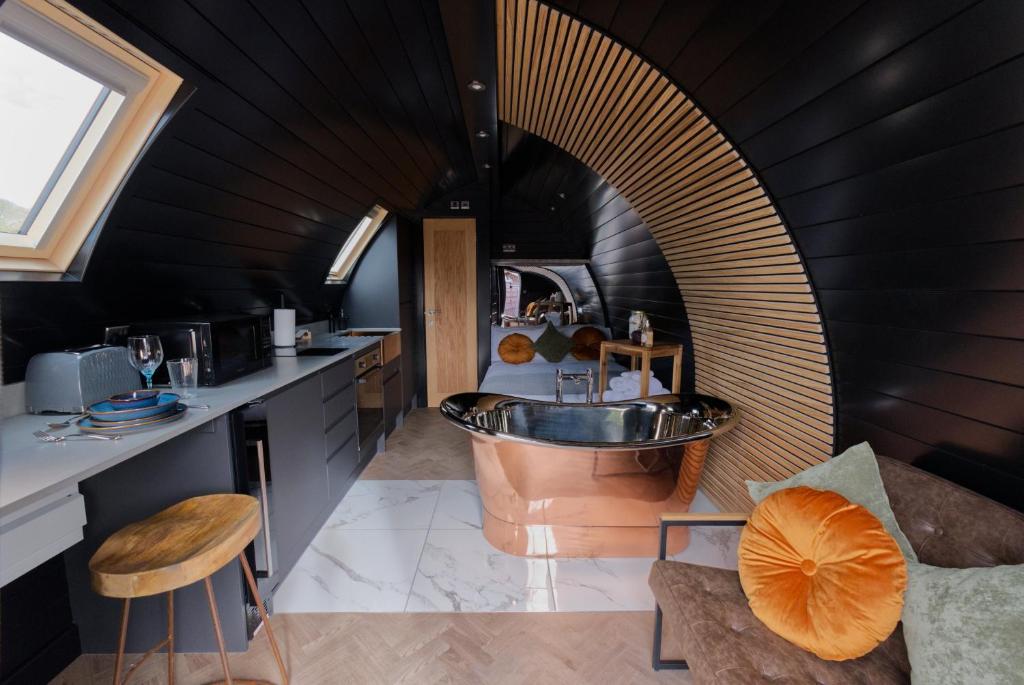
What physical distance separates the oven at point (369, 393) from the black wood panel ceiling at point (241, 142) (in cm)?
91

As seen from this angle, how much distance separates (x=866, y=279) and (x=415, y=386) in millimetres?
4731

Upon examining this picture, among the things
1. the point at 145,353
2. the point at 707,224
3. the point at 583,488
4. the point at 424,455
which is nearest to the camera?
the point at 145,353

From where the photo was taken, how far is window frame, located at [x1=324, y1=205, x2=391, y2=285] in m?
4.58

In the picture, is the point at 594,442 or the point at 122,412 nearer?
the point at 122,412

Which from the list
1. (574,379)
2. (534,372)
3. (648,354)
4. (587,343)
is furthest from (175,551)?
(587,343)

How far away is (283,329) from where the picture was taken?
10.9ft

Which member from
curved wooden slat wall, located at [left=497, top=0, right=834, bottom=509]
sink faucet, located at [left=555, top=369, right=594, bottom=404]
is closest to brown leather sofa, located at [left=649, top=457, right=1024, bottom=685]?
curved wooden slat wall, located at [left=497, top=0, right=834, bottom=509]

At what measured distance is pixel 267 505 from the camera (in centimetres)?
206

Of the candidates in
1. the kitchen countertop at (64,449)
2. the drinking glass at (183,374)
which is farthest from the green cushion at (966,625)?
the drinking glass at (183,374)

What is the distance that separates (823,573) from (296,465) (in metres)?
2.33

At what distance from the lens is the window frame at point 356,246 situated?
4.58 meters

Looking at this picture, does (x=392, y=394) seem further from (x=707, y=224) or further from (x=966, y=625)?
(x=966, y=625)

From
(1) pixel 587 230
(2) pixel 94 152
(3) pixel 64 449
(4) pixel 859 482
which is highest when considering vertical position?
(1) pixel 587 230

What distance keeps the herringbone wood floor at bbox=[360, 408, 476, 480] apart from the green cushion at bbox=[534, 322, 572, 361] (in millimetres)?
1234
